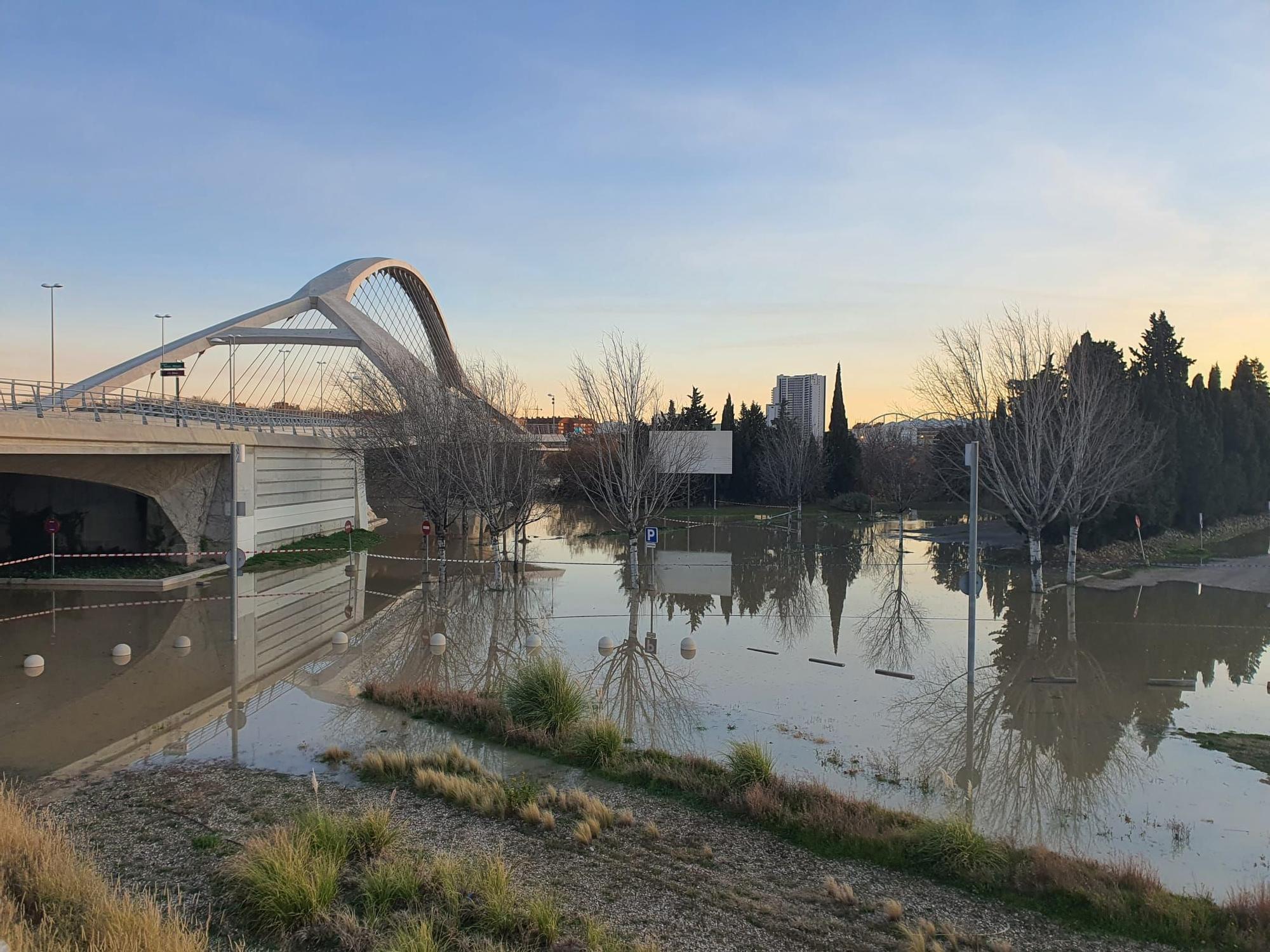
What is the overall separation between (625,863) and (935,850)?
2.57m

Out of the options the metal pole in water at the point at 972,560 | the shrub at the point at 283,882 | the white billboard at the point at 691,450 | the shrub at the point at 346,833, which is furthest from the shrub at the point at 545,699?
the white billboard at the point at 691,450

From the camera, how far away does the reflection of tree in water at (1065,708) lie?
8414mm

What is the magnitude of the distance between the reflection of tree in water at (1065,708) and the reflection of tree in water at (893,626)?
3.52 ft

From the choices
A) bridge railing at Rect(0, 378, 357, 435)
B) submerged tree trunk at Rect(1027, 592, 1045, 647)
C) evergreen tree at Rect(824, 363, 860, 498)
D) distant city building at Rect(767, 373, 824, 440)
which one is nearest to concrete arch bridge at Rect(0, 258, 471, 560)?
bridge railing at Rect(0, 378, 357, 435)

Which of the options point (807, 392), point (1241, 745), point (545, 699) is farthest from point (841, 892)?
point (807, 392)

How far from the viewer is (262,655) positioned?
47.0 feet

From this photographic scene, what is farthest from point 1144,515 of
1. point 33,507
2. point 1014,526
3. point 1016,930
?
point 33,507

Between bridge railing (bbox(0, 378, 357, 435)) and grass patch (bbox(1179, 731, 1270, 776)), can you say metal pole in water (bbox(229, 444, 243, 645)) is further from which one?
grass patch (bbox(1179, 731, 1270, 776))

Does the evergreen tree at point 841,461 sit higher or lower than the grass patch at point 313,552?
higher

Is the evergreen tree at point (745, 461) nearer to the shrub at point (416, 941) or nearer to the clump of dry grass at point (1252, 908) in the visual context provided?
the clump of dry grass at point (1252, 908)

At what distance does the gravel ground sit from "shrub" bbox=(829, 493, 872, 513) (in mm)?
42541

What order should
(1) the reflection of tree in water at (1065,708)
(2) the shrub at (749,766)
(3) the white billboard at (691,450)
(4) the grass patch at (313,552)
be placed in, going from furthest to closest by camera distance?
(3) the white billboard at (691,450) < (4) the grass patch at (313,552) < (1) the reflection of tree in water at (1065,708) < (2) the shrub at (749,766)

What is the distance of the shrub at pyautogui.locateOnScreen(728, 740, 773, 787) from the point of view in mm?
8266

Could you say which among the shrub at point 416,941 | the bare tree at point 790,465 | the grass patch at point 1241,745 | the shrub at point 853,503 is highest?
the bare tree at point 790,465
